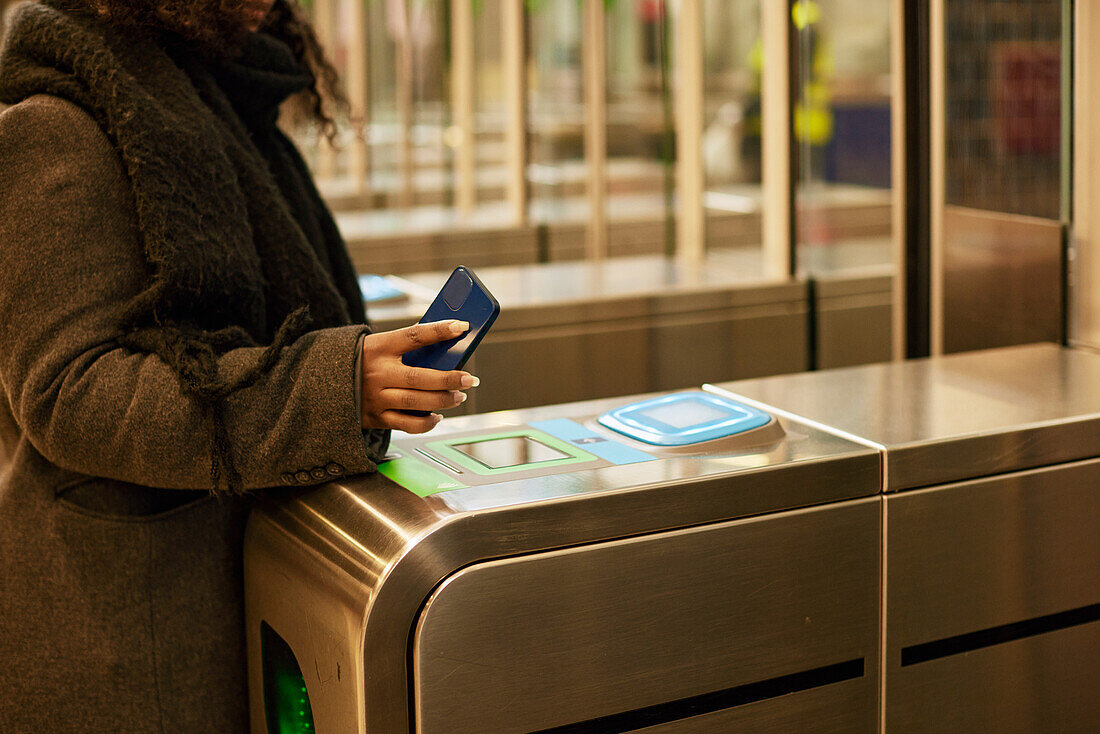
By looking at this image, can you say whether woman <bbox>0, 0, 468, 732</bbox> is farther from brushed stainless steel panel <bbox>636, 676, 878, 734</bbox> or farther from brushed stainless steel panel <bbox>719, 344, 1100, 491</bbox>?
brushed stainless steel panel <bbox>719, 344, 1100, 491</bbox>

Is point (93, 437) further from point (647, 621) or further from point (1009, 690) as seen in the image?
point (1009, 690)

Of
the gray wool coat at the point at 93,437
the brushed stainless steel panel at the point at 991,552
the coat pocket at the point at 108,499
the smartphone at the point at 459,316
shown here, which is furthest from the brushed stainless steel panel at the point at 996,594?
the coat pocket at the point at 108,499

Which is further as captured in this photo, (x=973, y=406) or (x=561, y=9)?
(x=561, y=9)

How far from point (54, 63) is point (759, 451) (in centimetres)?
89

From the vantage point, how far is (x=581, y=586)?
1275 mm

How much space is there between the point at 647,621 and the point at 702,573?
3.2 inches

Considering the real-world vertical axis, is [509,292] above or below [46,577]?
above

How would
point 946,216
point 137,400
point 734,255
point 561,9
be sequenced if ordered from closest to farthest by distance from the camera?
point 137,400 → point 946,216 → point 734,255 → point 561,9

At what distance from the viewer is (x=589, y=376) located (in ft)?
8.05

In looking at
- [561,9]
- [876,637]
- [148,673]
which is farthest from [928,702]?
[561,9]

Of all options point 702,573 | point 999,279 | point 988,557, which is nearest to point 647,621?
point 702,573

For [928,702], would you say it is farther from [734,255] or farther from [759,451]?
[734,255]

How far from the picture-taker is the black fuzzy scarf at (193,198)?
1.23m

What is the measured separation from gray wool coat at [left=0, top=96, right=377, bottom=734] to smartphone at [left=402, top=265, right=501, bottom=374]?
0.08m
